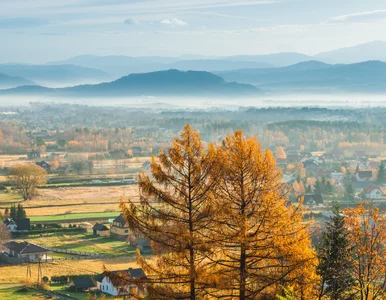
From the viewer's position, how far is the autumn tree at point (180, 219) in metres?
10.9

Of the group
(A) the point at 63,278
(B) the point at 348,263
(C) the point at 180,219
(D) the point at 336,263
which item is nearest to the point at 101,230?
(A) the point at 63,278

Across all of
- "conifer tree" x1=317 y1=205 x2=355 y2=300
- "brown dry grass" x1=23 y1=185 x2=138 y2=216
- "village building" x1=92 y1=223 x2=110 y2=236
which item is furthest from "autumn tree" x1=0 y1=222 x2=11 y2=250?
"conifer tree" x1=317 y1=205 x2=355 y2=300

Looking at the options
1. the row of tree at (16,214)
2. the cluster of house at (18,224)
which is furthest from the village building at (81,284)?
the row of tree at (16,214)

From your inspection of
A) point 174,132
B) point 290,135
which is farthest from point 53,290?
point 174,132

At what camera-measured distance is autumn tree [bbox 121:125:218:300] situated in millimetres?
10891

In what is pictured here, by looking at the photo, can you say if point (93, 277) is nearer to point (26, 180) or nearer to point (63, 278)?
point (63, 278)

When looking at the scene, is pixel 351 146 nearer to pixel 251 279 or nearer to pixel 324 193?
pixel 324 193

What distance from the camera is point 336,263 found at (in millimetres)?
11773

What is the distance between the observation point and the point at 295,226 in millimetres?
11469

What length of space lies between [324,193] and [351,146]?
3908cm

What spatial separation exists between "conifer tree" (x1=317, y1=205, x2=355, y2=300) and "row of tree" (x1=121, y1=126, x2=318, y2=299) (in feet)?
1.45

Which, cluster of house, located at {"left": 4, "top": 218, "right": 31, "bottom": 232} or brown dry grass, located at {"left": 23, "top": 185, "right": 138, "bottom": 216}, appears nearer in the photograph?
cluster of house, located at {"left": 4, "top": 218, "right": 31, "bottom": 232}

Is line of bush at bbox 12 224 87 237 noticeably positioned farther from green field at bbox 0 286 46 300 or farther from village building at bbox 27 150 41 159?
village building at bbox 27 150 41 159

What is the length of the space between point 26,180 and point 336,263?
41.2 meters
